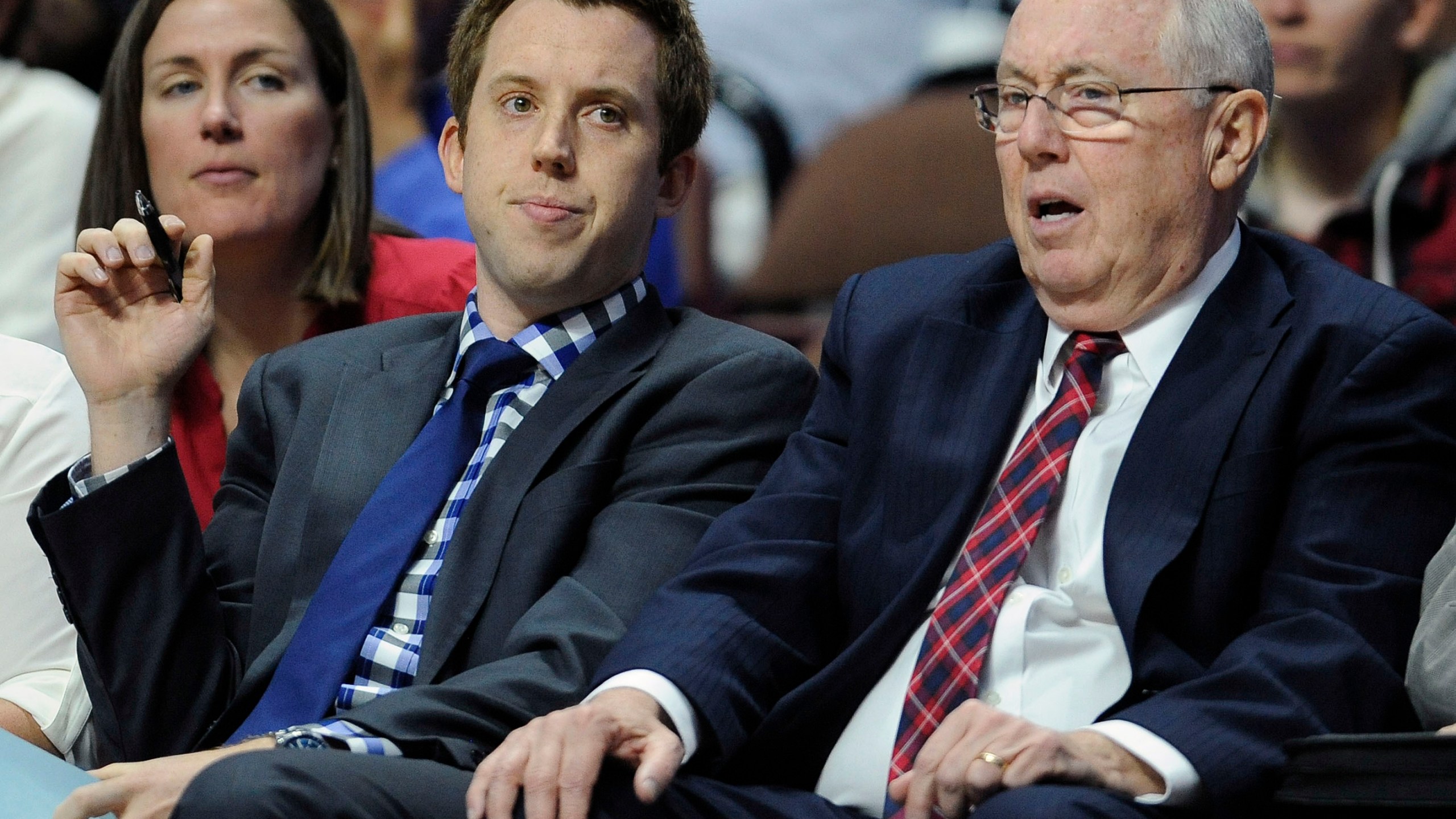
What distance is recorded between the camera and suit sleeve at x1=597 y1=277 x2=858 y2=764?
5.88ft

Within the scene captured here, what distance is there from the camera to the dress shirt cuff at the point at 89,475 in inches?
80.8

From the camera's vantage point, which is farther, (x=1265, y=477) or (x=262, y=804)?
(x=1265, y=477)

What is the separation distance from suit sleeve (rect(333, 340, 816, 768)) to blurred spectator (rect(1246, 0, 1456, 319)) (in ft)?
5.88

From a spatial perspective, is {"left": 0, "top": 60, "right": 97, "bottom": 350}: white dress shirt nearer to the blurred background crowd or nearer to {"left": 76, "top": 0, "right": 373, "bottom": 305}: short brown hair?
the blurred background crowd

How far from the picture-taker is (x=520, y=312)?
2.18 meters

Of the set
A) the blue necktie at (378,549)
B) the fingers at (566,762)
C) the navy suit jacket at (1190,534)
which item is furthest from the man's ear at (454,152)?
the fingers at (566,762)

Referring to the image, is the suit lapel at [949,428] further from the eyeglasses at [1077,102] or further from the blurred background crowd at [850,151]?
the blurred background crowd at [850,151]

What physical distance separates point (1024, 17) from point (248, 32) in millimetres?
1316

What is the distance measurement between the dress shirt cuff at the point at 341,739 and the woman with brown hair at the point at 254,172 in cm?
103

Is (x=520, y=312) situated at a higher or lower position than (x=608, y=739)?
higher

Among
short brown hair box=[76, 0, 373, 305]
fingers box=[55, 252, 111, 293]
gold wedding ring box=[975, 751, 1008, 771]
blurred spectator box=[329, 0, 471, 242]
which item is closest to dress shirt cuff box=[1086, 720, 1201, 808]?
gold wedding ring box=[975, 751, 1008, 771]

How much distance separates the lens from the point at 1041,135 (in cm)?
191

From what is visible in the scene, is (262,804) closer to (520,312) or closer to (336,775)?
(336,775)

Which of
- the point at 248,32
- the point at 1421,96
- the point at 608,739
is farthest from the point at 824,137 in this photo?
the point at 608,739
